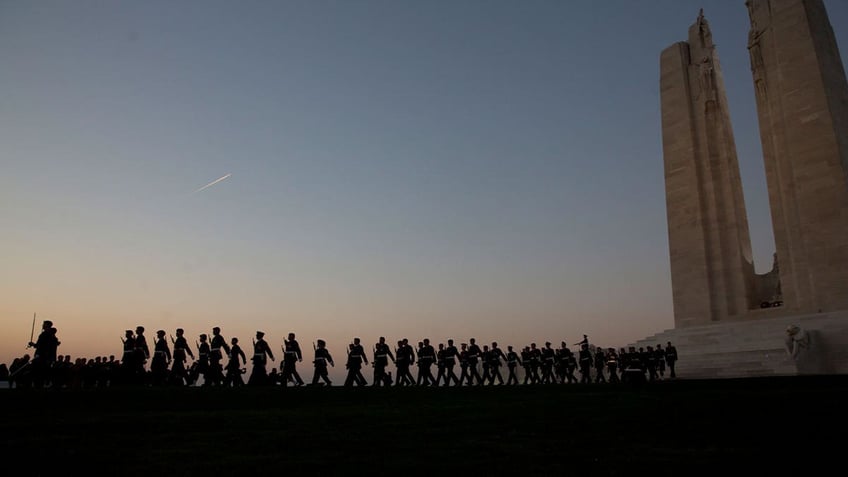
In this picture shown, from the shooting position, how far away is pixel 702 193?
30812 mm

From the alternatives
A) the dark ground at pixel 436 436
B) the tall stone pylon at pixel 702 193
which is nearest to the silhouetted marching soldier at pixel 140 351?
the dark ground at pixel 436 436

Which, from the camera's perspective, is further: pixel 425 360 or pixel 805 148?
pixel 805 148

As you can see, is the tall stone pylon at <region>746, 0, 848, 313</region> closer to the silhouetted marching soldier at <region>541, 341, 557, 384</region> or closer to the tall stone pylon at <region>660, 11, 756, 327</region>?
the tall stone pylon at <region>660, 11, 756, 327</region>

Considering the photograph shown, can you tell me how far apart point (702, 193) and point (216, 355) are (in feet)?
80.4

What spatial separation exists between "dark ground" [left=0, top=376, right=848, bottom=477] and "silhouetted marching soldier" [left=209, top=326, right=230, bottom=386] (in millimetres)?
6765

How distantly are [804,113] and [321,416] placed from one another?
25966mm

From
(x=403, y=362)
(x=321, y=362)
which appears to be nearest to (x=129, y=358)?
(x=321, y=362)

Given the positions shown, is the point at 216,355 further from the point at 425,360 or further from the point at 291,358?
the point at 425,360

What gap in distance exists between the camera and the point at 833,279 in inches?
968

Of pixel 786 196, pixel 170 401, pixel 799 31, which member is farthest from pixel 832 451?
pixel 799 31

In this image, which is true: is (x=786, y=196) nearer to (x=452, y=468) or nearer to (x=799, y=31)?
(x=799, y=31)

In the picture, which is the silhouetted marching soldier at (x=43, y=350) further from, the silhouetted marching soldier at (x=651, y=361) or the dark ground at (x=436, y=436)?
the silhouetted marching soldier at (x=651, y=361)

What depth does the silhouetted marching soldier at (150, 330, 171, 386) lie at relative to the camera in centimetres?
1834

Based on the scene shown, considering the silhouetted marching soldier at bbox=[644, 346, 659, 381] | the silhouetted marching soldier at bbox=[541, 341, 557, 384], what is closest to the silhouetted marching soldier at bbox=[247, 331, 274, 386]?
the silhouetted marching soldier at bbox=[541, 341, 557, 384]
